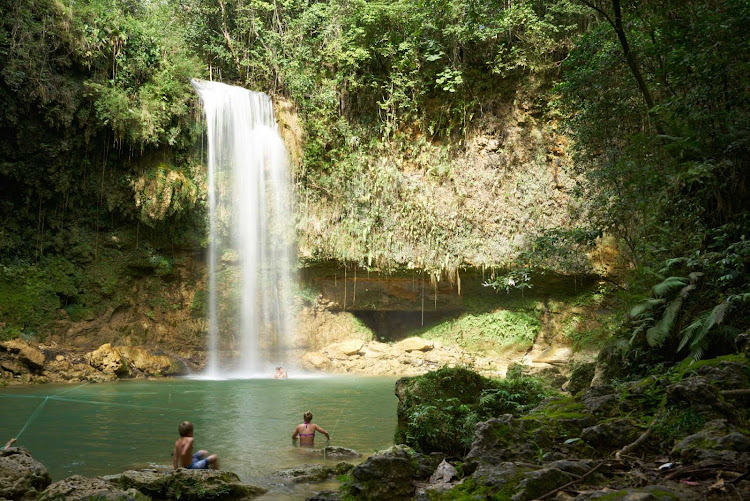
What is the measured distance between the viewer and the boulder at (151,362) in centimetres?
1559

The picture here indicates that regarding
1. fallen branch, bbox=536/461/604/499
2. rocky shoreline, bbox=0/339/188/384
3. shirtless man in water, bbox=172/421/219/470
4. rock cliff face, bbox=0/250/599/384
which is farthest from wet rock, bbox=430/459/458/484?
rocky shoreline, bbox=0/339/188/384

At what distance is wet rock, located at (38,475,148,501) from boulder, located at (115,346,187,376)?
1131cm

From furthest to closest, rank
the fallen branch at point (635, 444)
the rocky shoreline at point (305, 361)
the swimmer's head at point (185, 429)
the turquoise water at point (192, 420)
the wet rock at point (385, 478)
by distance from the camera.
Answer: the rocky shoreline at point (305, 361) → the turquoise water at point (192, 420) → the swimmer's head at point (185, 429) → the wet rock at point (385, 478) → the fallen branch at point (635, 444)

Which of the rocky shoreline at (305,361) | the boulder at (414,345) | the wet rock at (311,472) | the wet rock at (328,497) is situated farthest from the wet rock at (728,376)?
the boulder at (414,345)

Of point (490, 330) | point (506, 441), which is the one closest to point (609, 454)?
point (506, 441)

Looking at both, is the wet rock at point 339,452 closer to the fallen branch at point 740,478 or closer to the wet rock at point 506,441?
the wet rock at point 506,441

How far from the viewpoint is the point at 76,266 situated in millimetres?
17156

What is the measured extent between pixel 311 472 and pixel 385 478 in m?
2.14

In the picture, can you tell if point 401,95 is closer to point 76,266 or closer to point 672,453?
point 76,266

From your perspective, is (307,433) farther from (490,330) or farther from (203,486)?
(490,330)

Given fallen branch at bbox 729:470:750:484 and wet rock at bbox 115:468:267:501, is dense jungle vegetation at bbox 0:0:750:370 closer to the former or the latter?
fallen branch at bbox 729:470:750:484

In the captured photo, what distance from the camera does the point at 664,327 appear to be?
627cm

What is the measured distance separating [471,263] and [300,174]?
6.90 m

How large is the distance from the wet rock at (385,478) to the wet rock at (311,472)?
1.68 meters
